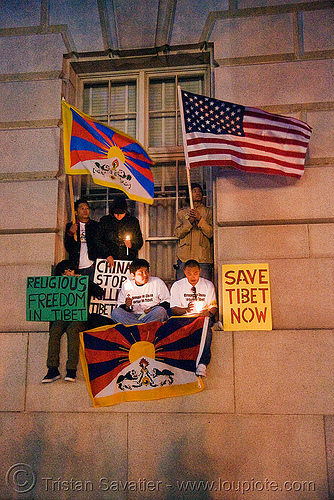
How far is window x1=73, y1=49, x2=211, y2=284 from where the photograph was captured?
8984 millimetres

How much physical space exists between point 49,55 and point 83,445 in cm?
662

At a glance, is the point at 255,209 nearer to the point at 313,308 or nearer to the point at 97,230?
the point at 313,308

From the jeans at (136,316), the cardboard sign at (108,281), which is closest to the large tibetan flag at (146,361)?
the jeans at (136,316)

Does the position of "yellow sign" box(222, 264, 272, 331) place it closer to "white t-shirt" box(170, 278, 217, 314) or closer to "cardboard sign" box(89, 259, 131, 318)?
"white t-shirt" box(170, 278, 217, 314)

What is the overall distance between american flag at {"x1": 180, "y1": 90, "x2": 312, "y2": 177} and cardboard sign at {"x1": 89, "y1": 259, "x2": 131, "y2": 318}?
2.02 meters

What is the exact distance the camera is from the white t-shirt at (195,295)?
758cm

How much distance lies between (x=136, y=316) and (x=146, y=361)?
2.35ft

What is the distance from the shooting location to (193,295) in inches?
300

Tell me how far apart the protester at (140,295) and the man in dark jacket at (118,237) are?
47 centimetres

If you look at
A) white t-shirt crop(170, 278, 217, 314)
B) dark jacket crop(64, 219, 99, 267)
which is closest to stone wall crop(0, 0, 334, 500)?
dark jacket crop(64, 219, 99, 267)

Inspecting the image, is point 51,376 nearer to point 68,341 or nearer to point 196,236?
point 68,341

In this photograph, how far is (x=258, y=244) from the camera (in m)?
8.03
